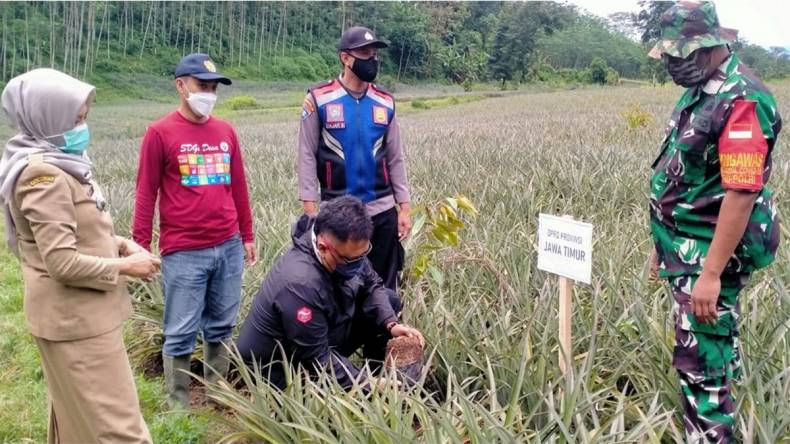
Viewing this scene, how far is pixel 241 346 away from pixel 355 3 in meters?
66.7

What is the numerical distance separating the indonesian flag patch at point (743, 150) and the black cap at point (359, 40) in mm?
1746

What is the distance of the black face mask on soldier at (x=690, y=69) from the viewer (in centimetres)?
198

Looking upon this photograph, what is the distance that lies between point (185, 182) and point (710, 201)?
2.09 m

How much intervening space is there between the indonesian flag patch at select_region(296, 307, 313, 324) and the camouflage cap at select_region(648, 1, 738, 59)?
4.77 feet

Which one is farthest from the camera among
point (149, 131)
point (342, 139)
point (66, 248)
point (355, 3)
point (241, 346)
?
point (355, 3)

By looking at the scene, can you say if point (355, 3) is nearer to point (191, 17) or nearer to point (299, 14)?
point (299, 14)

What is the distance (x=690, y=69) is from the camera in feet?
6.54

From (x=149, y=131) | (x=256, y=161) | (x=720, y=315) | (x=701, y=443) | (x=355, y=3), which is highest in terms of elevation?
(x=355, y=3)

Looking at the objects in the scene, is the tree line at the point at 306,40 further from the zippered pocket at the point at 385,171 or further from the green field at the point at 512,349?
the zippered pocket at the point at 385,171

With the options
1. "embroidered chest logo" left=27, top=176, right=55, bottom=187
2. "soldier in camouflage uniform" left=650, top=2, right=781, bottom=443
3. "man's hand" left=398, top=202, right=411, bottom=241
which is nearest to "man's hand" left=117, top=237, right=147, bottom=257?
"embroidered chest logo" left=27, top=176, right=55, bottom=187

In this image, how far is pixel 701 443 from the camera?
206 cm

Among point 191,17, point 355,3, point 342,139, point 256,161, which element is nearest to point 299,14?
point 355,3

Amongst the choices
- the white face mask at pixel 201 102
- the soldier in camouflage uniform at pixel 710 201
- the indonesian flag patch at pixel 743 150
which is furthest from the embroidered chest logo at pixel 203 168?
the indonesian flag patch at pixel 743 150

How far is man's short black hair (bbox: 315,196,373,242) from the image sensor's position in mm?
2332
